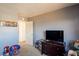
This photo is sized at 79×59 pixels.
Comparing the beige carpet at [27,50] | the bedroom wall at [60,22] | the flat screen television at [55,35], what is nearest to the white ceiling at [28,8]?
the bedroom wall at [60,22]

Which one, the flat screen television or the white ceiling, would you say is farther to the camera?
the flat screen television

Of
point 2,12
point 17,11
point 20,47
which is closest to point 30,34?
point 20,47

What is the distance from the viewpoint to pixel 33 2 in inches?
80.9

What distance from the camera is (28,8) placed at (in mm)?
2199

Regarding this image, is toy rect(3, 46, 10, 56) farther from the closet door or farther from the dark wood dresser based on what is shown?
the dark wood dresser

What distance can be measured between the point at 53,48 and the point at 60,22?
1.48 feet

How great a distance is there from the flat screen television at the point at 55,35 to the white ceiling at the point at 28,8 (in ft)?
1.20

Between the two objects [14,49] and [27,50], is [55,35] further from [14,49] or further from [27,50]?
[14,49]

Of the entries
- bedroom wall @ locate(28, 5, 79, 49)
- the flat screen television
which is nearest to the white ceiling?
bedroom wall @ locate(28, 5, 79, 49)

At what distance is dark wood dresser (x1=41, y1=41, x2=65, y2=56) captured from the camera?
216 centimetres

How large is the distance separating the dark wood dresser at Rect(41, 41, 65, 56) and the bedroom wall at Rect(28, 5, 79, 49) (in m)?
0.13

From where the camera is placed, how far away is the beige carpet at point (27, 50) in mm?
2138

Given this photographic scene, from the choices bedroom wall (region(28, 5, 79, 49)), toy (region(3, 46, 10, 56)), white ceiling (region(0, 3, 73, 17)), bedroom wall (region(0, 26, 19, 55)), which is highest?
white ceiling (region(0, 3, 73, 17))

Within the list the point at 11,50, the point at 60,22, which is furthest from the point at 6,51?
the point at 60,22
